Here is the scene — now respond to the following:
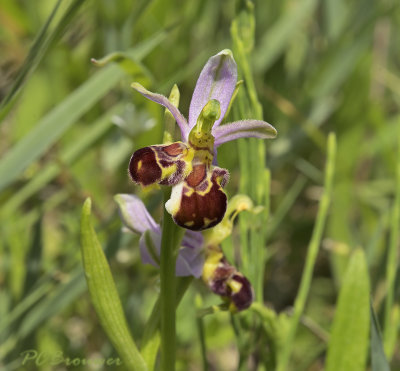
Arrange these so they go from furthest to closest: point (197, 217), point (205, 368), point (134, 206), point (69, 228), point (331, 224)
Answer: point (331, 224), point (69, 228), point (205, 368), point (134, 206), point (197, 217)

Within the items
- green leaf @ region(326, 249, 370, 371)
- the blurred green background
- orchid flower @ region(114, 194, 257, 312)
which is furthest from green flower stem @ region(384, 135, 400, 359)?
orchid flower @ region(114, 194, 257, 312)

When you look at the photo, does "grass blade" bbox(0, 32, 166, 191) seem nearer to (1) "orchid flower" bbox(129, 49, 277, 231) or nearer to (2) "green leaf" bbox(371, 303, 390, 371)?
(1) "orchid flower" bbox(129, 49, 277, 231)

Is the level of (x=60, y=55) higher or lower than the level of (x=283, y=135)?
higher

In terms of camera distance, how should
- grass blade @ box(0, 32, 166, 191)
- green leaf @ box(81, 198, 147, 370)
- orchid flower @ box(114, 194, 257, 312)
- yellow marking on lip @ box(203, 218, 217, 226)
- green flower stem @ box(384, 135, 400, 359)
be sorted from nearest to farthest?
1. yellow marking on lip @ box(203, 218, 217, 226)
2. green leaf @ box(81, 198, 147, 370)
3. orchid flower @ box(114, 194, 257, 312)
4. green flower stem @ box(384, 135, 400, 359)
5. grass blade @ box(0, 32, 166, 191)

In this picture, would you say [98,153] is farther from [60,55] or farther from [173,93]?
[173,93]

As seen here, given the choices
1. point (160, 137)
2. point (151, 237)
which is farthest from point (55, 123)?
point (151, 237)

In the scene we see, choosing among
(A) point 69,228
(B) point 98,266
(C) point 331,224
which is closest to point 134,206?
(B) point 98,266
